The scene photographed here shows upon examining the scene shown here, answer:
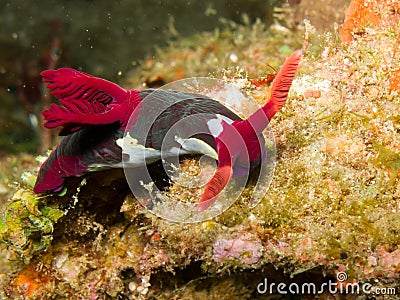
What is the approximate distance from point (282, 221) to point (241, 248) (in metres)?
0.30

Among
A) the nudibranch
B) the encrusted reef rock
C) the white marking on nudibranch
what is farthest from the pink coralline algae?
the white marking on nudibranch

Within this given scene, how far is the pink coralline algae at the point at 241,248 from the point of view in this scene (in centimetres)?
212

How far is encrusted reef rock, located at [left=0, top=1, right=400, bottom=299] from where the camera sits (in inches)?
82.5

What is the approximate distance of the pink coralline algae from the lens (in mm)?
2121

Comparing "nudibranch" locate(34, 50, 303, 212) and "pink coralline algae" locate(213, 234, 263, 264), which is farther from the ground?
"nudibranch" locate(34, 50, 303, 212)

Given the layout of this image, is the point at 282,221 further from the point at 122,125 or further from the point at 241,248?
the point at 122,125

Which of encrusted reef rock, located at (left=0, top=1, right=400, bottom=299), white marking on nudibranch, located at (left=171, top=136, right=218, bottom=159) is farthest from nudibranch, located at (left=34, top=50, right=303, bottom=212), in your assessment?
encrusted reef rock, located at (left=0, top=1, right=400, bottom=299)

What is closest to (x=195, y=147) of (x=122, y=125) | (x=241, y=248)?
(x=122, y=125)

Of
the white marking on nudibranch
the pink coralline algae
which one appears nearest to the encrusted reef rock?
the pink coralline algae

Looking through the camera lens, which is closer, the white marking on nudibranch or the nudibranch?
the nudibranch

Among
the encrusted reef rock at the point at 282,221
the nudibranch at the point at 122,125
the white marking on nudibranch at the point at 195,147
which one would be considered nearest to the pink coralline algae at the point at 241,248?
the encrusted reef rock at the point at 282,221

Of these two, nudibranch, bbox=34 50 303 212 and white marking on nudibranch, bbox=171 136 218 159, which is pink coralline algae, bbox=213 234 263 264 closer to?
nudibranch, bbox=34 50 303 212

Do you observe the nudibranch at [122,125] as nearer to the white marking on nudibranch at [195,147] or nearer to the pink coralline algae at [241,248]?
the white marking on nudibranch at [195,147]

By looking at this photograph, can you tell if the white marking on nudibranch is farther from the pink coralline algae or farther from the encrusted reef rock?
the pink coralline algae
